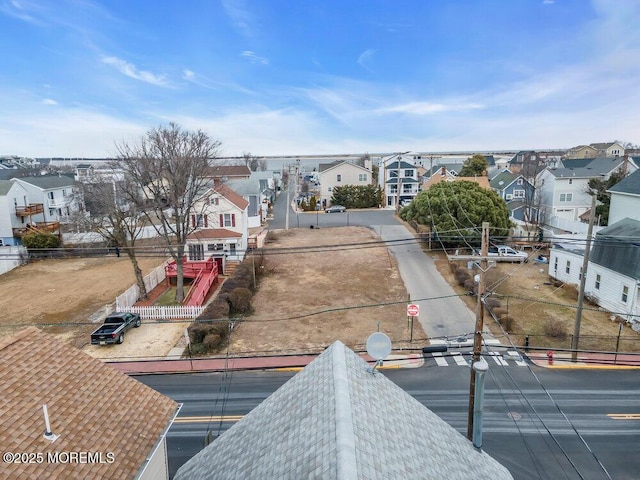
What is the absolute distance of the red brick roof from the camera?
3625 centimetres

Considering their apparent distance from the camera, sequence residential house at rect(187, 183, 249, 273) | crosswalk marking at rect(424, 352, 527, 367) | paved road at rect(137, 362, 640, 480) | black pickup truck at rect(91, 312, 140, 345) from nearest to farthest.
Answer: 1. paved road at rect(137, 362, 640, 480)
2. crosswalk marking at rect(424, 352, 527, 367)
3. black pickup truck at rect(91, 312, 140, 345)
4. residential house at rect(187, 183, 249, 273)

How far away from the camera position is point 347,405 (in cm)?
677

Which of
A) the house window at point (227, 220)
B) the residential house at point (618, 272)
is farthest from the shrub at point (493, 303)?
the house window at point (227, 220)

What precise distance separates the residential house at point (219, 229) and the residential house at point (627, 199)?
103ft

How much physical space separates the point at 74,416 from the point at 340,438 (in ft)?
17.6

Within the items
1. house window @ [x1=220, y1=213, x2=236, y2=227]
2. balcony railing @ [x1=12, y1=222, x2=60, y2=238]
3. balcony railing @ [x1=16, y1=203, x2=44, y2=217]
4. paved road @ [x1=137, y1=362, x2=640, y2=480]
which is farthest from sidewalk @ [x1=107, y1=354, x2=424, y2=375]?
balcony railing @ [x1=16, y1=203, x2=44, y2=217]

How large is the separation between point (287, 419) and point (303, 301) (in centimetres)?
2088

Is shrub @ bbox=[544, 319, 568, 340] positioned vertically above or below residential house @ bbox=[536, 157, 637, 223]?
below

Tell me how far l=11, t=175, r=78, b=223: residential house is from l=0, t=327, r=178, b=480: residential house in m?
44.0

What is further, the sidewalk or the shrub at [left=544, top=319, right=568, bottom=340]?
the shrub at [left=544, top=319, right=568, bottom=340]

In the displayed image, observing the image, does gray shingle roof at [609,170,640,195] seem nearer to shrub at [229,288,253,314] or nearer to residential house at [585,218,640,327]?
residential house at [585,218,640,327]

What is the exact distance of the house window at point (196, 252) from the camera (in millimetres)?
35619

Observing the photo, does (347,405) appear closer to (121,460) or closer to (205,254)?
(121,460)

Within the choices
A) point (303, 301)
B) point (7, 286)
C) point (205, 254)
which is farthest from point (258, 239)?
point (7, 286)
